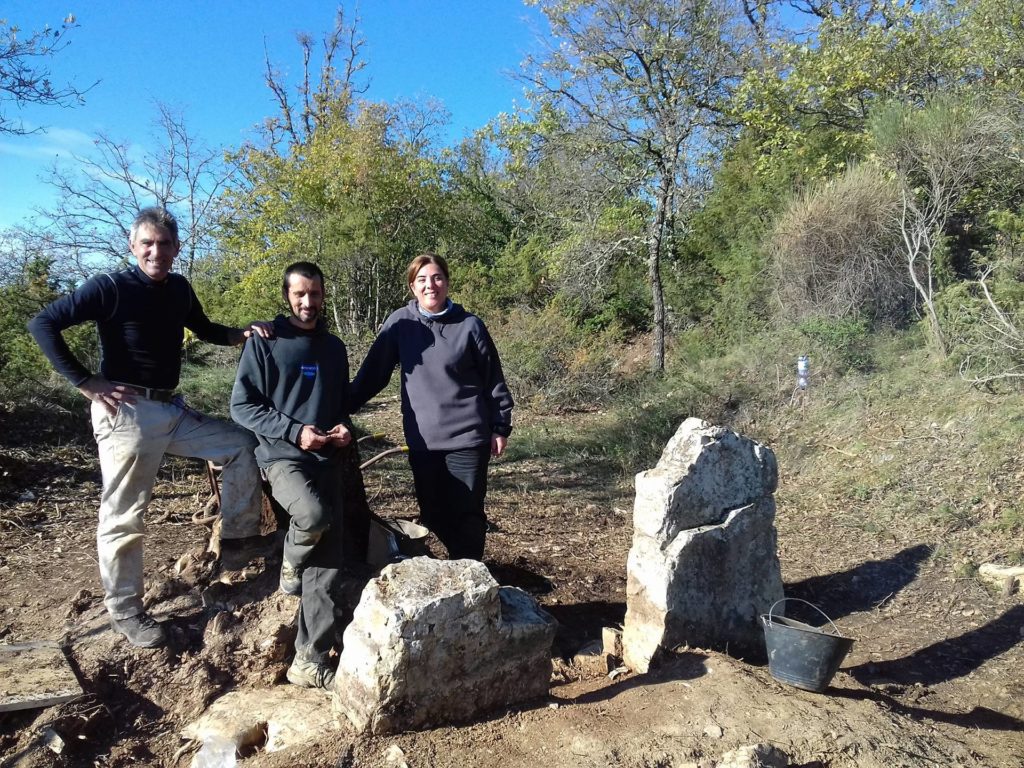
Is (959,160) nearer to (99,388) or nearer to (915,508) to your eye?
(915,508)

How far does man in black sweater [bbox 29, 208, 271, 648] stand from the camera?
3256mm

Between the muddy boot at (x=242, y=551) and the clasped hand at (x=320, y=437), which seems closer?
the clasped hand at (x=320, y=437)

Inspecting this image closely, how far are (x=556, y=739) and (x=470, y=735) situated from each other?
1.06 ft

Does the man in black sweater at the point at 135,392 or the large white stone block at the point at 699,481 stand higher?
the man in black sweater at the point at 135,392

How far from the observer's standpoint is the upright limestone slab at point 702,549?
3.85 m

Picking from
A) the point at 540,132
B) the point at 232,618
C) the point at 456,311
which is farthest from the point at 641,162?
Result: the point at 232,618

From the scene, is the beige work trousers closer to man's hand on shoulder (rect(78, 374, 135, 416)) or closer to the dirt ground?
man's hand on shoulder (rect(78, 374, 135, 416))

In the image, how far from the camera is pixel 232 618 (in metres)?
3.74

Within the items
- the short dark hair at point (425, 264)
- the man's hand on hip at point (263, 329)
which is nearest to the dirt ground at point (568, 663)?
the man's hand on hip at point (263, 329)

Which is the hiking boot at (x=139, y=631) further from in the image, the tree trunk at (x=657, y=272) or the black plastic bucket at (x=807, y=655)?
the tree trunk at (x=657, y=272)

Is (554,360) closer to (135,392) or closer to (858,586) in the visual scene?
(858,586)

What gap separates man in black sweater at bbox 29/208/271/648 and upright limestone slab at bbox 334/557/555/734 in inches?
47.7

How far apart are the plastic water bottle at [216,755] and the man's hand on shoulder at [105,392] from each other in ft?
4.75

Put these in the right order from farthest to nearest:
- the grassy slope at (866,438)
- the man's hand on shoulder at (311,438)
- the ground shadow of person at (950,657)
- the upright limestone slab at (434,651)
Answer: the grassy slope at (866,438) → the ground shadow of person at (950,657) → the man's hand on shoulder at (311,438) → the upright limestone slab at (434,651)
